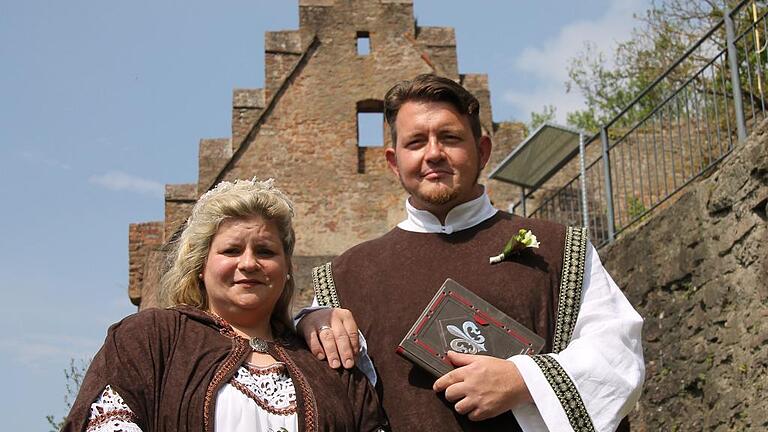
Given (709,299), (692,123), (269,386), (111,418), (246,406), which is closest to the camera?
(111,418)

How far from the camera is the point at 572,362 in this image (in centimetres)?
321

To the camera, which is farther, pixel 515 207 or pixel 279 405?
pixel 515 207

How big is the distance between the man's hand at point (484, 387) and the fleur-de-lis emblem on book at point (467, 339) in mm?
66

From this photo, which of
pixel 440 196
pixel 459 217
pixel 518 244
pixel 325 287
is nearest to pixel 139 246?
pixel 325 287

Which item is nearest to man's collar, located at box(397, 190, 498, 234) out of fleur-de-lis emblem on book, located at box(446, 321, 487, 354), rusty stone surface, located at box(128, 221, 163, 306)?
fleur-de-lis emblem on book, located at box(446, 321, 487, 354)

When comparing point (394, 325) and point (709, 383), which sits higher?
point (394, 325)

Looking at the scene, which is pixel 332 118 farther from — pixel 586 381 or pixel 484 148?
pixel 586 381

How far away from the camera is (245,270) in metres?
3.14

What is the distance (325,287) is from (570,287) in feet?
3.08

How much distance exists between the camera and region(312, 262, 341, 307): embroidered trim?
3.68m

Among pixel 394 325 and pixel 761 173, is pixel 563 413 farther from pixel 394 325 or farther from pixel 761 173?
pixel 761 173

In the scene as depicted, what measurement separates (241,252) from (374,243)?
783mm

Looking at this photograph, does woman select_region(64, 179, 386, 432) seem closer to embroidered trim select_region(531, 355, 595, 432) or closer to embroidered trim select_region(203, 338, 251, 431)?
embroidered trim select_region(203, 338, 251, 431)

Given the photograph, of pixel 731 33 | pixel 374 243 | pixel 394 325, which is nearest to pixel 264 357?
pixel 394 325
